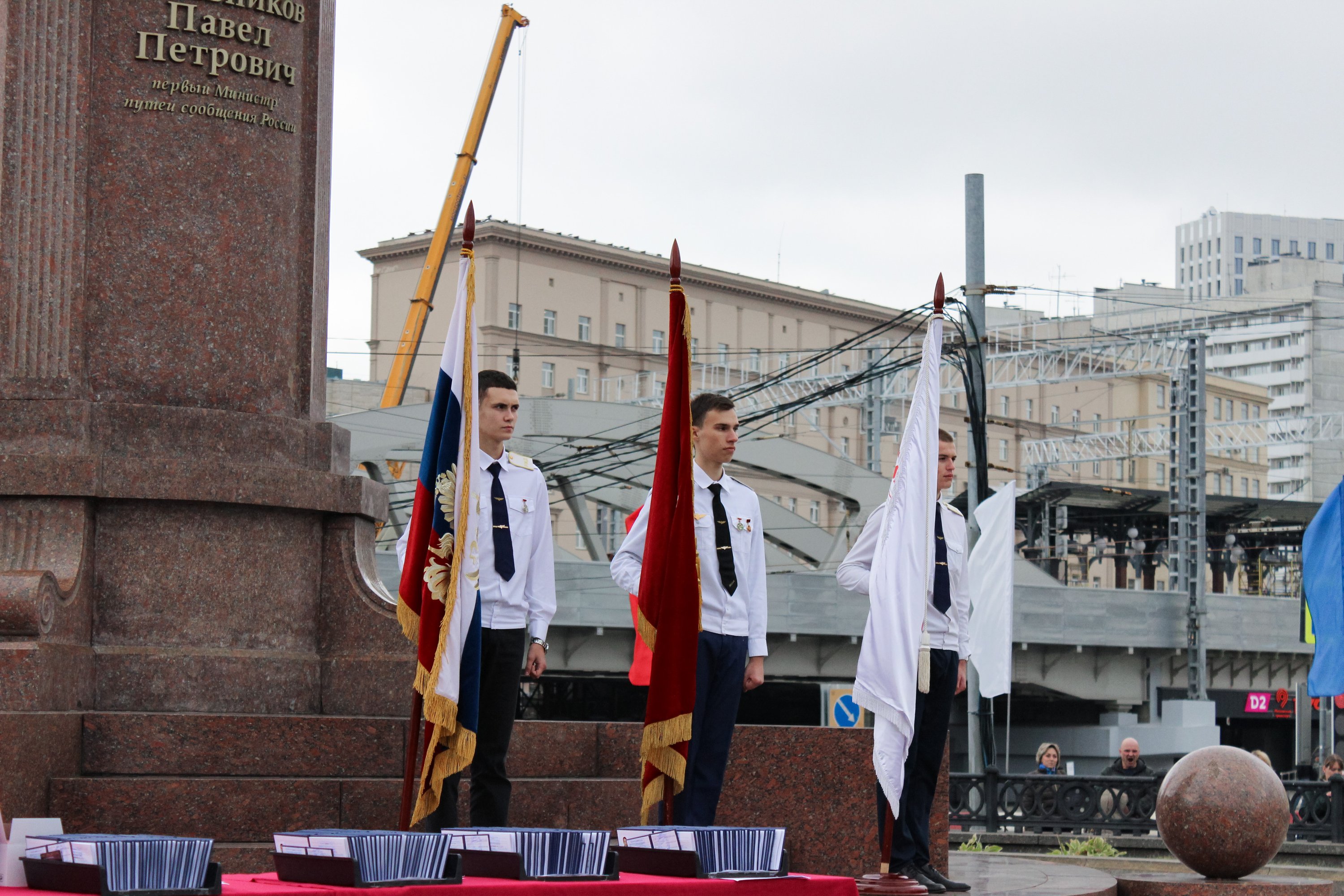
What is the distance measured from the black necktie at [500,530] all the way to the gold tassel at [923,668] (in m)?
1.61

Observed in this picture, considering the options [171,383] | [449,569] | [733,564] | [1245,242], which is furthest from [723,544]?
[1245,242]

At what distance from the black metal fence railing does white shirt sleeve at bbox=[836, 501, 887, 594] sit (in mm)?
10275

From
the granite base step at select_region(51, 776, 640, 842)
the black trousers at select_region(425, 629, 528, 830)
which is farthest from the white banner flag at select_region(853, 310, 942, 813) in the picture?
the granite base step at select_region(51, 776, 640, 842)

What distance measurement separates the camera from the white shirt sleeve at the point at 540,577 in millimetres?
7062

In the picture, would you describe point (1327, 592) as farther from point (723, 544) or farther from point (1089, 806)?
point (723, 544)

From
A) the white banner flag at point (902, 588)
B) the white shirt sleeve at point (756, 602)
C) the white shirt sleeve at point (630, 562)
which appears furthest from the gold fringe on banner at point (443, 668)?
the white banner flag at point (902, 588)

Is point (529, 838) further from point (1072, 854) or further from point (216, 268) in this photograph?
point (1072, 854)

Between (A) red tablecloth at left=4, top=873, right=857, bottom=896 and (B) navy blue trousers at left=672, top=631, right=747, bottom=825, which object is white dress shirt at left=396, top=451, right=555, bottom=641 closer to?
(B) navy blue trousers at left=672, top=631, right=747, bottom=825

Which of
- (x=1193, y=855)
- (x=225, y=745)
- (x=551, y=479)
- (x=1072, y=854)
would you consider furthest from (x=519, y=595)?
(x=551, y=479)

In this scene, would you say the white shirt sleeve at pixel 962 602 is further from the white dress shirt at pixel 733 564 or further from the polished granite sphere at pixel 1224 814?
the polished granite sphere at pixel 1224 814

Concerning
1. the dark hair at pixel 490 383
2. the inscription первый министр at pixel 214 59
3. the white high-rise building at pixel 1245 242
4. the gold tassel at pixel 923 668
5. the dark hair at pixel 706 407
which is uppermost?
the white high-rise building at pixel 1245 242

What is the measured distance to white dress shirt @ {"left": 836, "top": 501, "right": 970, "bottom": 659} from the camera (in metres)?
7.46

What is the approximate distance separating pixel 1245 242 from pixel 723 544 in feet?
524

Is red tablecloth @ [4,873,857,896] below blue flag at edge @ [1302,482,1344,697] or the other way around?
below
